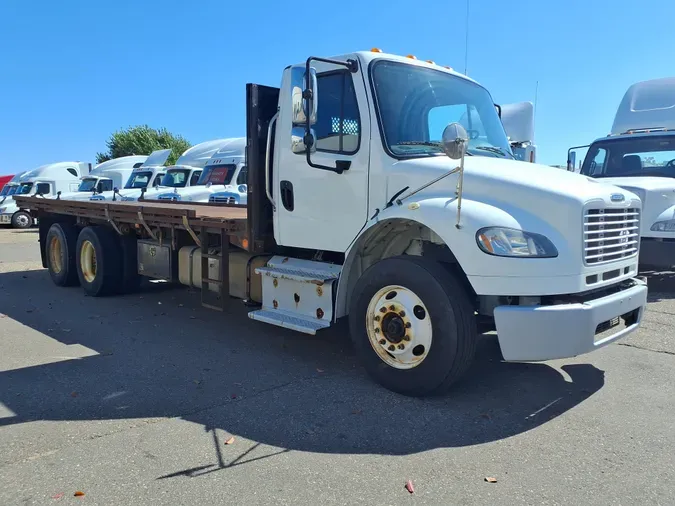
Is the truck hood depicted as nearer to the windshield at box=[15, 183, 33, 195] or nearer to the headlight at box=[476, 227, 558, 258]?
the headlight at box=[476, 227, 558, 258]

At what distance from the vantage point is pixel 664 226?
818 centimetres

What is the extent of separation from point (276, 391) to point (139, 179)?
16848 mm

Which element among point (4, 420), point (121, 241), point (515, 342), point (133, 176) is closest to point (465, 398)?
point (515, 342)

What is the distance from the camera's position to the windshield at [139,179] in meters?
19.7

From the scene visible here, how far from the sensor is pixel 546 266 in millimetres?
3924

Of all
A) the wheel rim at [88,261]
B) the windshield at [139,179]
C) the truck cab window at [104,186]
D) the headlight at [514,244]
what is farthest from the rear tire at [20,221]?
the headlight at [514,244]

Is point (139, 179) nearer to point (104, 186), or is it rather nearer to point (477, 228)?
point (104, 186)

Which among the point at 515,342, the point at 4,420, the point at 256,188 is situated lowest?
the point at 4,420

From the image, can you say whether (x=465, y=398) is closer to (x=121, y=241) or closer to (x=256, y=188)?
(x=256, y=188)

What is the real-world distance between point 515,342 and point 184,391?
2.65 meters

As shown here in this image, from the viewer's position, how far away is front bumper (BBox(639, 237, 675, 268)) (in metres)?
8.07

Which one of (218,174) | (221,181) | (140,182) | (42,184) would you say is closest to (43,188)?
(42,184)

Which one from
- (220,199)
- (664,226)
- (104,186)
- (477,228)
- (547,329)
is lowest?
(547,329)

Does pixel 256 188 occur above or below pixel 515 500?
above
